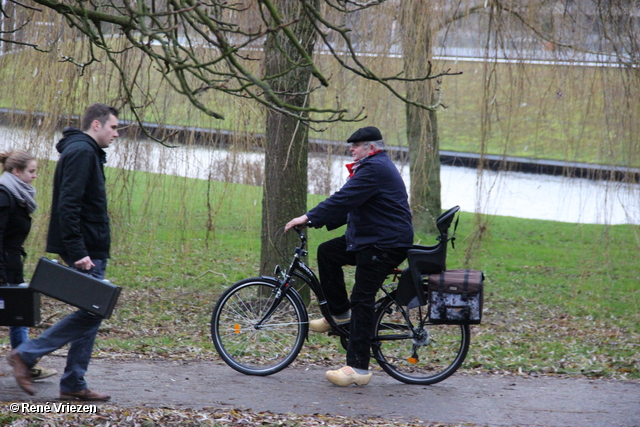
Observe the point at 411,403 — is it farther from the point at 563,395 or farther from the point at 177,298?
the point at 177,298

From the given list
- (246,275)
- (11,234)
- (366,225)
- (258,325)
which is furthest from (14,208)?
(246,275)

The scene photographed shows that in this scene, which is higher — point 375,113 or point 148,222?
point 375,113

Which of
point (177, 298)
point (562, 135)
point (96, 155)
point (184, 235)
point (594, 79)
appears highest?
point (594, 79)

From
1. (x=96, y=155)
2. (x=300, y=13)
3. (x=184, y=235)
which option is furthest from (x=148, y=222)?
(x=96, y=155)

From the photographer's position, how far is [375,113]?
7.81 meters

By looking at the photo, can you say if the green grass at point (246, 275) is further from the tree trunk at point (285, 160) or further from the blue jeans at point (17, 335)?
the blue jeans at point (17, 335)

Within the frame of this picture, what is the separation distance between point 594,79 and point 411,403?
14.2 ft

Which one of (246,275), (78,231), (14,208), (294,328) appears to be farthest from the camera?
(246,275)

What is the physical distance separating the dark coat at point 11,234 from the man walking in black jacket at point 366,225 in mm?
Answer: 1782

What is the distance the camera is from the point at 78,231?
4.04m

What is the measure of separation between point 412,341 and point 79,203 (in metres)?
2.60

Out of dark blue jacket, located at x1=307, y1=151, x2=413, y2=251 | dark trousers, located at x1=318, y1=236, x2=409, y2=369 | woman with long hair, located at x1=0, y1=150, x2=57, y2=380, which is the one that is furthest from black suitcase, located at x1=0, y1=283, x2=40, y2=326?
dark trousers, located at x1=318, y1=236, x2=409, y2=369

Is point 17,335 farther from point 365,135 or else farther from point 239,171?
point 239,171

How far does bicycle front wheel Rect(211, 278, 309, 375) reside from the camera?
17.0ft
